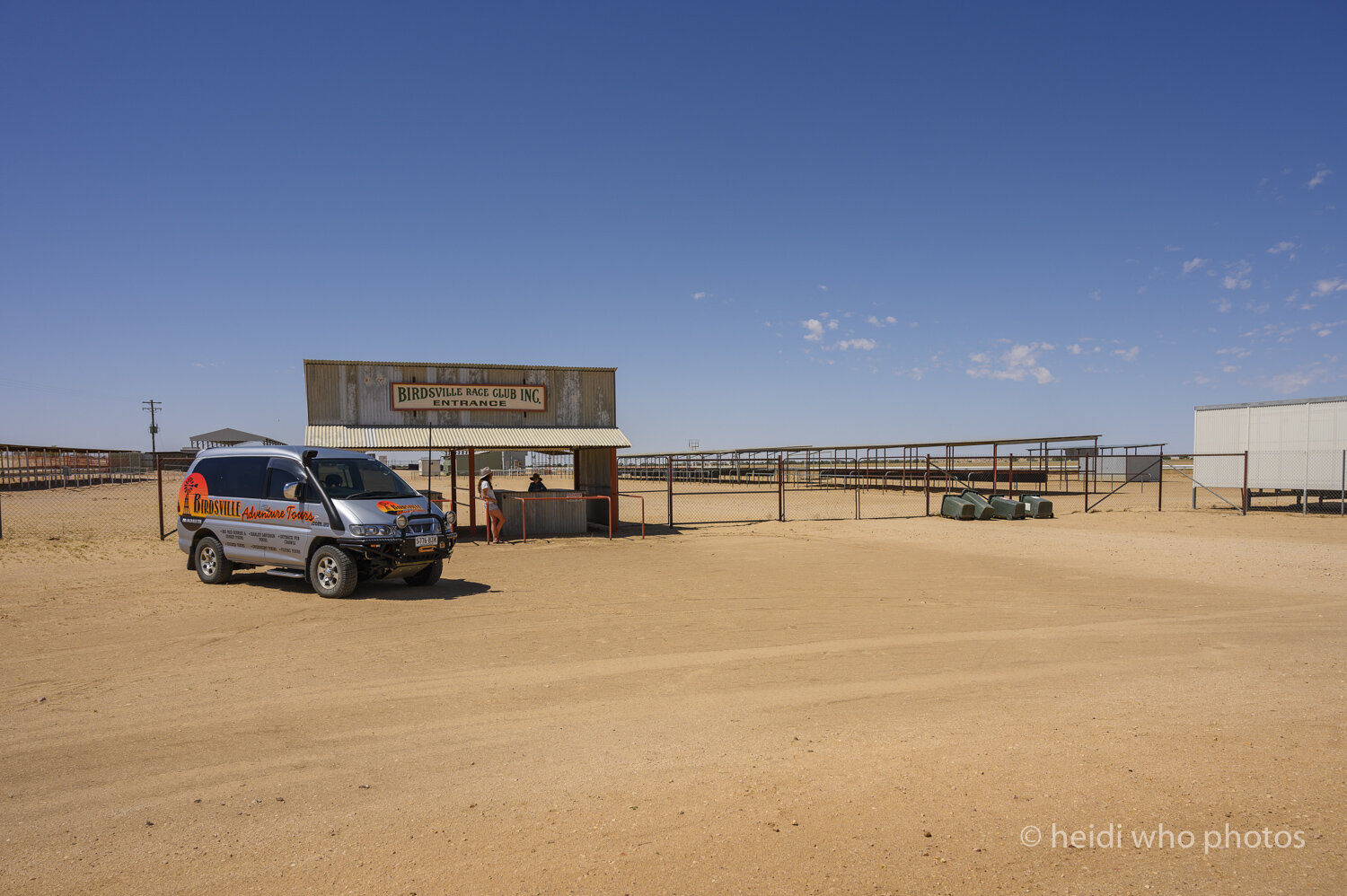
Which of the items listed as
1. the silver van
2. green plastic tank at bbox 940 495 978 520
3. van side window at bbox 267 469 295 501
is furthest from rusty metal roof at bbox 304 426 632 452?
green plastic tank at bbox 940 495 978 520

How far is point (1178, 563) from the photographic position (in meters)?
13.2

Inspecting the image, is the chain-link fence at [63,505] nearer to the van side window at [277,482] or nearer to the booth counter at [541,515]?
the booth counter at [541,515]

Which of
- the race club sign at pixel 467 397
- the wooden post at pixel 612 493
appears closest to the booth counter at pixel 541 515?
the wooden post at pixel 612 493

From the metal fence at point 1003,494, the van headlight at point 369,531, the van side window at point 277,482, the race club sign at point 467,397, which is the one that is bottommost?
the metal fence at point 1003,494

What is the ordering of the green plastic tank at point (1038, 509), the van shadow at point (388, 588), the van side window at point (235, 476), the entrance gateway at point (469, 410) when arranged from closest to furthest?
1. the van shadow at point (388, 588)
2. the van side window at point (235, 476)
3. the entrance gateway at point (469, 410)
4. the green plastic tank at point (1038, 509)

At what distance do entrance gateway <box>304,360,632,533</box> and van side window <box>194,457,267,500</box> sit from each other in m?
4.63

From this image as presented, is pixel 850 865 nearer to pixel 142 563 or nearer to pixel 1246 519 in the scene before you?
pixel 142 563

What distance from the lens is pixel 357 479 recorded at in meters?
10.9

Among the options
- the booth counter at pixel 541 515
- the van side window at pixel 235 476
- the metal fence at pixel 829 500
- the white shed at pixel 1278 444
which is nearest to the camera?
the van side window at pixel 235 476

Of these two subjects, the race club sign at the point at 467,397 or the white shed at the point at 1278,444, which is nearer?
the race club sign at the point at 467,397

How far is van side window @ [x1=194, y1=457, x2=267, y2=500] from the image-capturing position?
1093cm

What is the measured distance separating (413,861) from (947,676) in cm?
466

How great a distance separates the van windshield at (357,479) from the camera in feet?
34.6

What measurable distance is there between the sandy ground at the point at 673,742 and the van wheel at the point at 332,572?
30cm
